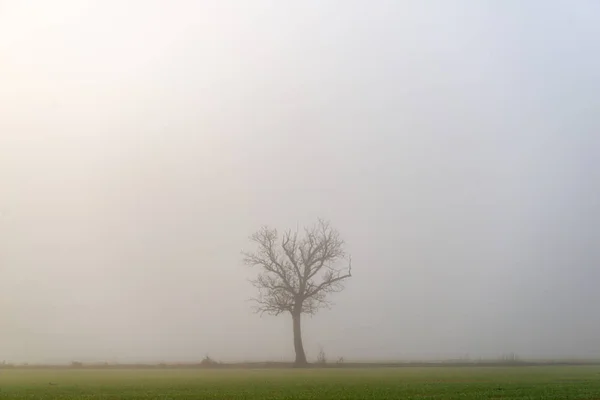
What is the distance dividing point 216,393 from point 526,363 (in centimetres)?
2560

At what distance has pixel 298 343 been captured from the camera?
4153cm

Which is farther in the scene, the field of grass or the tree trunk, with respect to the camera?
the tree trunk

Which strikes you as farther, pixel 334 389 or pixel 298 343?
pixel 298 343

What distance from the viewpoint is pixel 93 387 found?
71.1 feet

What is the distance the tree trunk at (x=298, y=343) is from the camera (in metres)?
40.2

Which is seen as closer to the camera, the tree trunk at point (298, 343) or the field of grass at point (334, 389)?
the field of grass at point (334, 389)

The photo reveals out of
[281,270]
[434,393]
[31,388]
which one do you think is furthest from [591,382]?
[281,270]

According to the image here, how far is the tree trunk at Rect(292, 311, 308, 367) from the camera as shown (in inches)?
1582

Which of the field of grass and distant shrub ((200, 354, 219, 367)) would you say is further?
distant shrub ((200, 354, 219, 367))

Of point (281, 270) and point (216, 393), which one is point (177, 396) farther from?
point (281, 270)

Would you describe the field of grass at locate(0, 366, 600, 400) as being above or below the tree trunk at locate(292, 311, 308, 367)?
below

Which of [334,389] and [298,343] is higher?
[298,343]

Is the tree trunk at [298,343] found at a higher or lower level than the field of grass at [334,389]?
higher

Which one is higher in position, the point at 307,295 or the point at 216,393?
the point at 307,295
